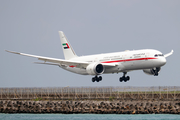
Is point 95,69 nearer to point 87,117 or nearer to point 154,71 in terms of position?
point 154,71

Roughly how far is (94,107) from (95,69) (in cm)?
1464

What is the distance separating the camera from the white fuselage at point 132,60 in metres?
69.8

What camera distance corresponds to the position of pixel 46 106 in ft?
208

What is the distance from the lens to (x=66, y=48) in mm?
93188

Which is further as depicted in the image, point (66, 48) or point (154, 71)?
point (66, 48)

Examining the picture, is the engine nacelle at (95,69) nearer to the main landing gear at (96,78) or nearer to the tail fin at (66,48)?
the main landing gear at (96,78)

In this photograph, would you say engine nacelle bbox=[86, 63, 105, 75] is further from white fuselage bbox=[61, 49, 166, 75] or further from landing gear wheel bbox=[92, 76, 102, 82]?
landing gear wheel bbox=[92, 76, 102, 82]

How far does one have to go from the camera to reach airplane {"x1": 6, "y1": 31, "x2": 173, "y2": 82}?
230 feet

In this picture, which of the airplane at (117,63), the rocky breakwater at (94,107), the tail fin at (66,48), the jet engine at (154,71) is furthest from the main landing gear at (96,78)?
the rocky breakwater at (94,107)

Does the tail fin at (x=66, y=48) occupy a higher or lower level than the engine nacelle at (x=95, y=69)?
higher

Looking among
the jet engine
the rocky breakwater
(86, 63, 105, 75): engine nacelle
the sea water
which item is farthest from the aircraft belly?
the sea water

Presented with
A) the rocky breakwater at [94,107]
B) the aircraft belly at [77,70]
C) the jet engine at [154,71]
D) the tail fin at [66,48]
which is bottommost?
the rocky breakwater at [94,107]

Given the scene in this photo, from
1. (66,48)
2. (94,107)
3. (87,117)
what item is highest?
(66,48)

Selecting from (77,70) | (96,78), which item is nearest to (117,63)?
(96,78)
